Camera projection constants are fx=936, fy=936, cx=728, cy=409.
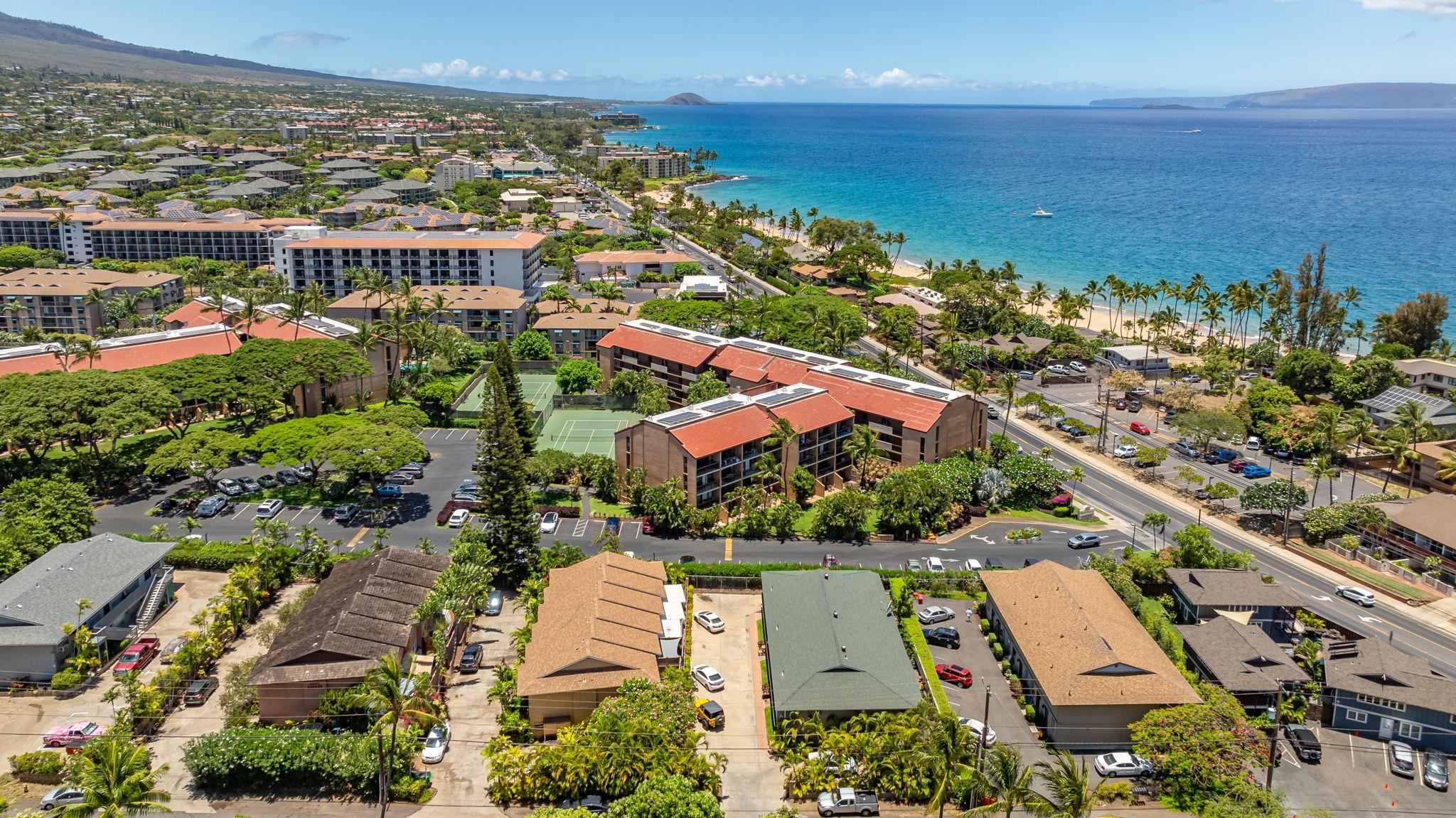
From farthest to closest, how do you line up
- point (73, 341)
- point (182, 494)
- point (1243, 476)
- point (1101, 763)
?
1. point (73, 341)
2. point (1243, 476)
3. point (182, 494)
4. point (1101, 763)

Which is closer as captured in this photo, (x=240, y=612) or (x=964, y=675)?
(x=964, y=675)

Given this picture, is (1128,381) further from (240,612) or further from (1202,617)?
(240,612)

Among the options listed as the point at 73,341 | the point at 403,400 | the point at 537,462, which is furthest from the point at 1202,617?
the point at 73,341

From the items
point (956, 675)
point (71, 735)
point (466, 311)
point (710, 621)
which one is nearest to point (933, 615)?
point (956, 675)

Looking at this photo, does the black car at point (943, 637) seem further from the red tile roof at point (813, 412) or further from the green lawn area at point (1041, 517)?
the red tile roof at point (813, 412)

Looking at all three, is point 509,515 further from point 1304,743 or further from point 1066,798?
point 1304,743

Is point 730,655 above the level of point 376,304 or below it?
below

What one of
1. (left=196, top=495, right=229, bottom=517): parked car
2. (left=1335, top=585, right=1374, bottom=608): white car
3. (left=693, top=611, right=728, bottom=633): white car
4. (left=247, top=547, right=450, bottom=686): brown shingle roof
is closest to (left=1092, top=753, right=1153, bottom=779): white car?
(left=693, top=611, right=728, bottom=633): white car

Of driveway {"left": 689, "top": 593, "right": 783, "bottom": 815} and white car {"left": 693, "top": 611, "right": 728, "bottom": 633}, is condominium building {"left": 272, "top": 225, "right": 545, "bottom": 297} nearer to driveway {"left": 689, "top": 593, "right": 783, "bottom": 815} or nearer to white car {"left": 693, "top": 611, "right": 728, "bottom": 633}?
driveway {"left": 689, "top": 593, "right": 783, "bottom": 815}
